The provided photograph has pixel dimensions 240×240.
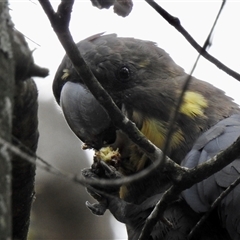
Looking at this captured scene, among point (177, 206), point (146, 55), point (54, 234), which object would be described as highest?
point (146, 55)

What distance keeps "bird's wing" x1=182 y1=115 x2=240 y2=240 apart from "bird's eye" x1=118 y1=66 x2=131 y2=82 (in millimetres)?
564

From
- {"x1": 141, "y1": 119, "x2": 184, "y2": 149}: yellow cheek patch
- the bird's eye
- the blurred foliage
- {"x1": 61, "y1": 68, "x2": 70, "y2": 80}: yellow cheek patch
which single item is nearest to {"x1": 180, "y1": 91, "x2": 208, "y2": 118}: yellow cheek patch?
{"x1": 141, "y1": 119, "x2": 184, "y2": 149}: yellow cheek patch

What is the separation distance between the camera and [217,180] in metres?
2.75

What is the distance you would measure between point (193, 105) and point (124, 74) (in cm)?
44

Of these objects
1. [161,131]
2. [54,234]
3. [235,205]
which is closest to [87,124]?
[161,131]

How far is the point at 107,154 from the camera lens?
116 inches

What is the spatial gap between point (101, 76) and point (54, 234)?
104 inches

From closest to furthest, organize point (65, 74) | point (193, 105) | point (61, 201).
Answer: point (193, 105), point (65, 74), point (61, 201)

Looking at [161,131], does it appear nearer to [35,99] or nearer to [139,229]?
[139,229]

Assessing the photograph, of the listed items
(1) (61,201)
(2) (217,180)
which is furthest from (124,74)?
(1) (61,201)

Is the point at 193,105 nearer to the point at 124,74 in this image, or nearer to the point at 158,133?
the point at 158,133

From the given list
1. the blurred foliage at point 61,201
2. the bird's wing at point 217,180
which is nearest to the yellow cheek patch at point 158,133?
the bird's wing at point 217,180

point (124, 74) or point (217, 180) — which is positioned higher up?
point (124, 74)

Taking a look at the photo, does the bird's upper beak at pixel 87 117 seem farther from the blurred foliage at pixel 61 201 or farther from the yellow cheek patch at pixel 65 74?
the blurred foliage at pixel 61 201
